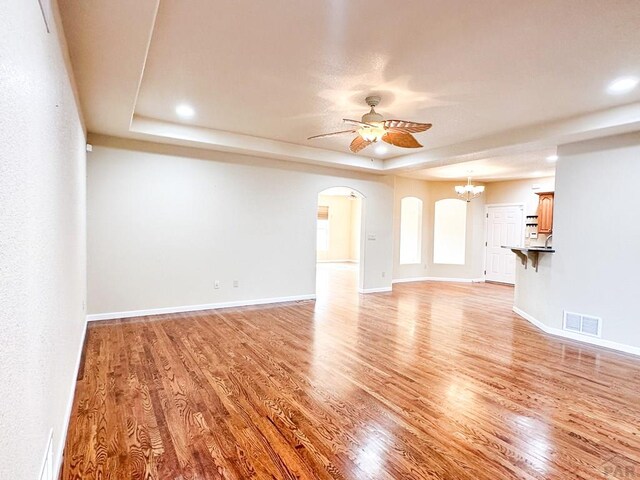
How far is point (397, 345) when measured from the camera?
403cm

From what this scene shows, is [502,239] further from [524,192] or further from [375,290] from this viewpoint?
[375,290]

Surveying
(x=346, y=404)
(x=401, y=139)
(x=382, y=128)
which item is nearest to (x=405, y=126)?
(x=382, y=128)

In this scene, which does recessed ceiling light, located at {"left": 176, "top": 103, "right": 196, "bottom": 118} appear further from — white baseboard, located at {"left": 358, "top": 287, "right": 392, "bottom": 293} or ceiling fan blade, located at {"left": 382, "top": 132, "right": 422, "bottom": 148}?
white baseboard, located at {"left": 358, "top": 287, "right": 392, "bottom": 293}

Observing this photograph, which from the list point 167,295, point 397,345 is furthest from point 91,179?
point 397,345

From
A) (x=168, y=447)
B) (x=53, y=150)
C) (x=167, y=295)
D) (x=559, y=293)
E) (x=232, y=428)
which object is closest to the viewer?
(x=53, y=150)

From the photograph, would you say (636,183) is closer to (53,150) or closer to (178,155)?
(53,150)

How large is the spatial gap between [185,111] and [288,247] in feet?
9.48

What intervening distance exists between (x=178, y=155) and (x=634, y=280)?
6.14 m

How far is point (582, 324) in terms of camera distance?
436cm

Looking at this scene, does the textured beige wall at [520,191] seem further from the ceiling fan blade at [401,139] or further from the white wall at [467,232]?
the ceiling fan blade at [401,139]

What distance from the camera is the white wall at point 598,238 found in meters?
3.99

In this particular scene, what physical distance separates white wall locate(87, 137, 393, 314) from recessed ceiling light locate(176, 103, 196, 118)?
98cm

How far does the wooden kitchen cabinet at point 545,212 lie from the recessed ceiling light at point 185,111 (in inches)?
286

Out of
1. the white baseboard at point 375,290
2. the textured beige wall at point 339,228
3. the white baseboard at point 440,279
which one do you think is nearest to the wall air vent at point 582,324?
the white baseboard at point 375,290
